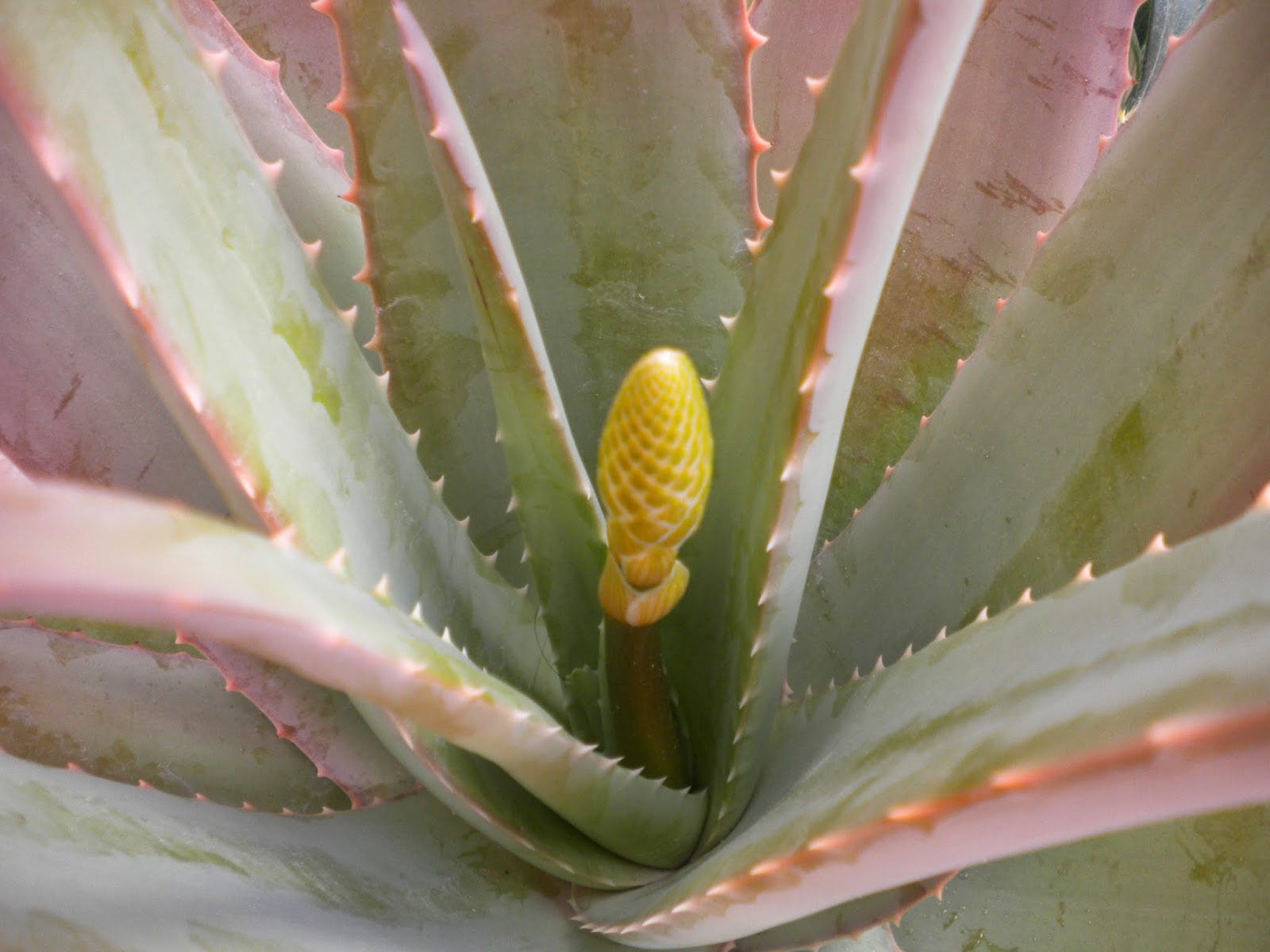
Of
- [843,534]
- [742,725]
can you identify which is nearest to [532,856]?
[742,725]

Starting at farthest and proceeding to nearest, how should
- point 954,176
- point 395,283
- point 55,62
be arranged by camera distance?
point 954,176 < point 395,283 < point 55,62

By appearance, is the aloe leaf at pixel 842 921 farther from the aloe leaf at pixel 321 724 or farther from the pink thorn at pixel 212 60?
the pink thorn at pixel 212 60

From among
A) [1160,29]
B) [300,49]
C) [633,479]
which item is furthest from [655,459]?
[1160,29]

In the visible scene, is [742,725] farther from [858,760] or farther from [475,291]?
[475,291]

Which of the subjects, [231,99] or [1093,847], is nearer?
[1093,847]

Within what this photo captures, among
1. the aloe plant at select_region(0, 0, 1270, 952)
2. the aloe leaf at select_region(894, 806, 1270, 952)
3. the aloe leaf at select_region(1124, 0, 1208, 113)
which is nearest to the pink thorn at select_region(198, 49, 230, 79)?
the aloe plant at select_region(0, 0, 1270, 952)

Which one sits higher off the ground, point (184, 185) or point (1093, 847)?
point (184, 185)

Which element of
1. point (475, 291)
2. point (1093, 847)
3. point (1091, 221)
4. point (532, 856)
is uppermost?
point (1091, 221)

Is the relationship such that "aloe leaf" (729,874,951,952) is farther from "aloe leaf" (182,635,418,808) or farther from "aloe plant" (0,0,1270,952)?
"aloe leaf" (182,635,418,808)
